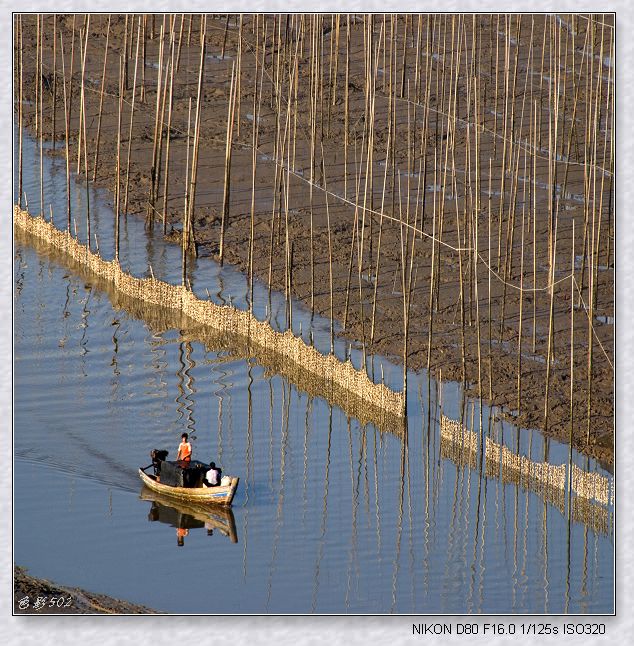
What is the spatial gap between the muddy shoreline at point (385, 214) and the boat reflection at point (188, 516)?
144 inches

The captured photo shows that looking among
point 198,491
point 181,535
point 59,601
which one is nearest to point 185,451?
point 198,491

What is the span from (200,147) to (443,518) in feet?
46.0

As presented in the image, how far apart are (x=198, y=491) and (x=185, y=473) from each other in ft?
0.79

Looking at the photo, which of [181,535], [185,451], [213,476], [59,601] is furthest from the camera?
[185,451]

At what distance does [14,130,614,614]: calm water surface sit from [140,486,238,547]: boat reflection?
0.02 metres

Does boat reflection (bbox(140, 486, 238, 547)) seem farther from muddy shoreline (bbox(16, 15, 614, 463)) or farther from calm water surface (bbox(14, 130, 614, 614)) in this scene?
muddy shoreline (bbox(16, 15, 614, 463))

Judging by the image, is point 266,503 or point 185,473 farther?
point 266,503

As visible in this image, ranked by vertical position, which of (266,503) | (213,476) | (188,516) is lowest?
(188,516)

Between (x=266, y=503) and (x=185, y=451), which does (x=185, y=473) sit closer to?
(x=185, y=451)

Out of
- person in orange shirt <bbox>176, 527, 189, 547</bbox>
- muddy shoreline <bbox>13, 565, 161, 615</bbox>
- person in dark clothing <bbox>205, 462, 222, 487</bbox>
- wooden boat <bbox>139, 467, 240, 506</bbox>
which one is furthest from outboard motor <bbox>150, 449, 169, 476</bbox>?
muddy shoreline <bbox>13, 565, 161, 615</bbox>

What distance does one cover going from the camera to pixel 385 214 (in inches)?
955

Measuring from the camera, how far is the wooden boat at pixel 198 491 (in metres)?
16.0

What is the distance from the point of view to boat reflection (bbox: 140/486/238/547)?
15.9 m

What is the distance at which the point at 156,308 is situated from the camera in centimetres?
2259
